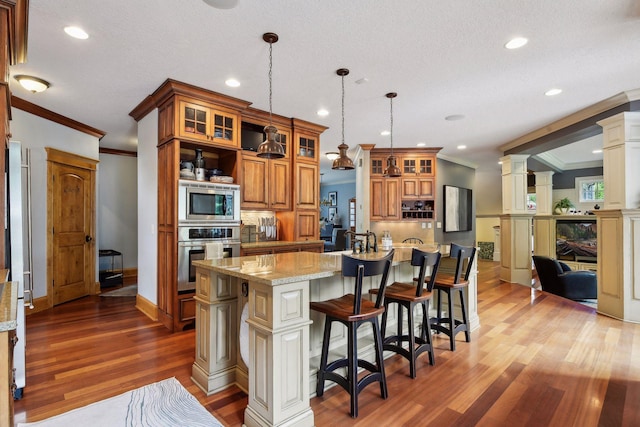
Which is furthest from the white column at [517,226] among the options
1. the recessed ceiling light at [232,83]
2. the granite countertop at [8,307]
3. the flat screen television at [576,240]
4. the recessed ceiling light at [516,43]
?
the granite countertop at [8,307]

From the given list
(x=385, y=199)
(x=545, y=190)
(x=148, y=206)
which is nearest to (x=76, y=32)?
(x=148, y=206)

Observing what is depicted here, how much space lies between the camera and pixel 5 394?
106cm

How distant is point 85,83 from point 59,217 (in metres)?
2.36

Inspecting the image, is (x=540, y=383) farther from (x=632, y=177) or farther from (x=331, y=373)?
(x=632, y=177)

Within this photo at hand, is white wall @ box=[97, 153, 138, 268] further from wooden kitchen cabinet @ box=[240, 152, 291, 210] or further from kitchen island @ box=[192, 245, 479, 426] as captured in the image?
kitchen island @ box=[192, 245, 479, 426]

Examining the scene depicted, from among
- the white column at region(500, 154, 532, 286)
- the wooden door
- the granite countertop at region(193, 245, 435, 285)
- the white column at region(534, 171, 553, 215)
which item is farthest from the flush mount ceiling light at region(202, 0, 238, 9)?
the white column at region(534, 171, 553, 215)

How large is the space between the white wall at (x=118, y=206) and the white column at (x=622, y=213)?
794 centimetres

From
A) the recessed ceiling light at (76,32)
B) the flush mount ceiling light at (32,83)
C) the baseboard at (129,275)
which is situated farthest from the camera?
the baseboard at (129,275)

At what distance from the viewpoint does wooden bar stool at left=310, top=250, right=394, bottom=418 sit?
196cm

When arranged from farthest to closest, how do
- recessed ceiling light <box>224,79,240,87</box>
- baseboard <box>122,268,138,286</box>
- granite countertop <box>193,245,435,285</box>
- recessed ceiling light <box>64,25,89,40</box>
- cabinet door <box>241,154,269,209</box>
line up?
baseboard <box>122,268,138,286</box> → cabinet door <box>241,154,269,209</box> → recessed ceiling light <box>224,79,240,87</box> → recessed ceiling light <box>64,25,89,40</box> → granite countertop <box>193,245,435,285</box>

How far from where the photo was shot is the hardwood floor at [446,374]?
206 centimetres

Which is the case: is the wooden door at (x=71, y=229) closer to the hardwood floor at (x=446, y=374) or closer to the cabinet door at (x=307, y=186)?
the hardwood floor at (x=446, y=374)

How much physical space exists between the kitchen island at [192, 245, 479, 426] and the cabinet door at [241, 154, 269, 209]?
2.05 meters

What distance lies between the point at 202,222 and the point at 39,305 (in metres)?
2.70
